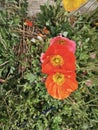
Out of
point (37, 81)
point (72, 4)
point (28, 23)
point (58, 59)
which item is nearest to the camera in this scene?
point (72, 4)

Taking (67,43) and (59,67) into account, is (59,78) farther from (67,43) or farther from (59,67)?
(67,43)

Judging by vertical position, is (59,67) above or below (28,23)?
below

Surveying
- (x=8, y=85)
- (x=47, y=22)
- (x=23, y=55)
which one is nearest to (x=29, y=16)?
(x=47, y=22)

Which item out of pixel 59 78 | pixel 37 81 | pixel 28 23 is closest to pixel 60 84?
pixel 59 78

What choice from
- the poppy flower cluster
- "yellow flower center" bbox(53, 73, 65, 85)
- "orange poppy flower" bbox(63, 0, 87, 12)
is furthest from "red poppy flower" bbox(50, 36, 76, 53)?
"orange poppy flower" bbox(63, 0, 87, 12)

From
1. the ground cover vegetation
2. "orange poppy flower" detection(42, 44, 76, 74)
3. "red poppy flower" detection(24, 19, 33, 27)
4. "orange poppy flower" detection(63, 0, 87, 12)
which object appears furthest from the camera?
"red poppy flower" detection(24, 19, 33, 27)

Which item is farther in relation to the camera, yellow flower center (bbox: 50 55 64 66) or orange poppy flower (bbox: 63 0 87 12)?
yellow flower center (bbox: 50 55 64 66)

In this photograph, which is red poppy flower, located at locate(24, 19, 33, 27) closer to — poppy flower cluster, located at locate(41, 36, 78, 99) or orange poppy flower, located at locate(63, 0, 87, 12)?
poppy flower cluster, located at locate(41, 36, 78, 99)
